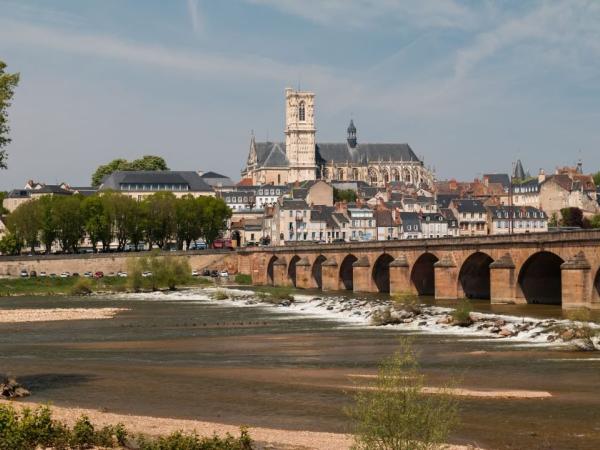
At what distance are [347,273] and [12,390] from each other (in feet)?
213

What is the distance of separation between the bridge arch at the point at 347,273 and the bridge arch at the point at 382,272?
4577mm

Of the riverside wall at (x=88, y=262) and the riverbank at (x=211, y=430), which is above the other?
the riverside wall at (x=88, y=262)

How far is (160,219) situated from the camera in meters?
133

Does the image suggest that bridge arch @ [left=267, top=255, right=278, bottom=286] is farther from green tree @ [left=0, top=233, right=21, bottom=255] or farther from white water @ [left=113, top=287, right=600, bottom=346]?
green tree @ [left=0, top=233, right=21, bottom=255]

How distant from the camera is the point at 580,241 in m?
55.8

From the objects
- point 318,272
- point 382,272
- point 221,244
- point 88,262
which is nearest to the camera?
point 382,272

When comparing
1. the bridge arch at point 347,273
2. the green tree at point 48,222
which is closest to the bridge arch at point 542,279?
the bridge arch at point 347,273

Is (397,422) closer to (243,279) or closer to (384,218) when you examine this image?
(243,279)

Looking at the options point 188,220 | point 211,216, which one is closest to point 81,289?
point 188,220

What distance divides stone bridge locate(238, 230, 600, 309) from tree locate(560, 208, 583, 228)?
65.5 meters

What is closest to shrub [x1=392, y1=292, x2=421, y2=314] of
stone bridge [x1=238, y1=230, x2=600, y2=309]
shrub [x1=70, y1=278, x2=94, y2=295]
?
stone bridge [x1=238, y1=230, x2=600, y2=309]

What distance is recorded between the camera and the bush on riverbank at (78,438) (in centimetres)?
2070

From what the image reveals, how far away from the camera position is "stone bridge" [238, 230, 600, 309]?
55219 mm

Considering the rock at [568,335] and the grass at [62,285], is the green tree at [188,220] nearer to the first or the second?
the grass at [62,285]
